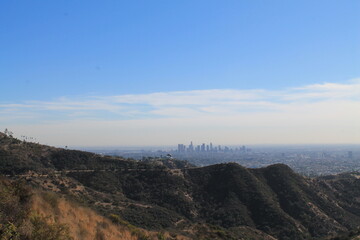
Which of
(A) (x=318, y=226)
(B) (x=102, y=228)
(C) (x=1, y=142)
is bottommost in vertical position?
(A) (x=318, y=226)

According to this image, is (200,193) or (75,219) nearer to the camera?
(75,219)

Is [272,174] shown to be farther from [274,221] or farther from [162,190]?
[162,190]

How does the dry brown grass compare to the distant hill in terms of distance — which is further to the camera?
the distant hill

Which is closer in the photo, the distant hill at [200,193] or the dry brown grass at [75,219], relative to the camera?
the dry brown grass at [75,219]

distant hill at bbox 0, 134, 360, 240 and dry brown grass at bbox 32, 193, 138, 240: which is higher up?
dry brown grass at bbox 32, 193, 138, 240

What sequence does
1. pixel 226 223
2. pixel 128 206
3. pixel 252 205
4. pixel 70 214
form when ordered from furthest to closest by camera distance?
pixel 252 205 < pixel 226 223 < pixel 128 206 < pixel 70 214

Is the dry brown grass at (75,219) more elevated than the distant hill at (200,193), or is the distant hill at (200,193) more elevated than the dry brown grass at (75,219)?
the dry brown grass at (75,219)

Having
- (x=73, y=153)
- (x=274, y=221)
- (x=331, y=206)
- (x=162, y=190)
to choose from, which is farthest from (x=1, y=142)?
(x=331, y=206)

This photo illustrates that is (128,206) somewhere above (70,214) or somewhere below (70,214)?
below
